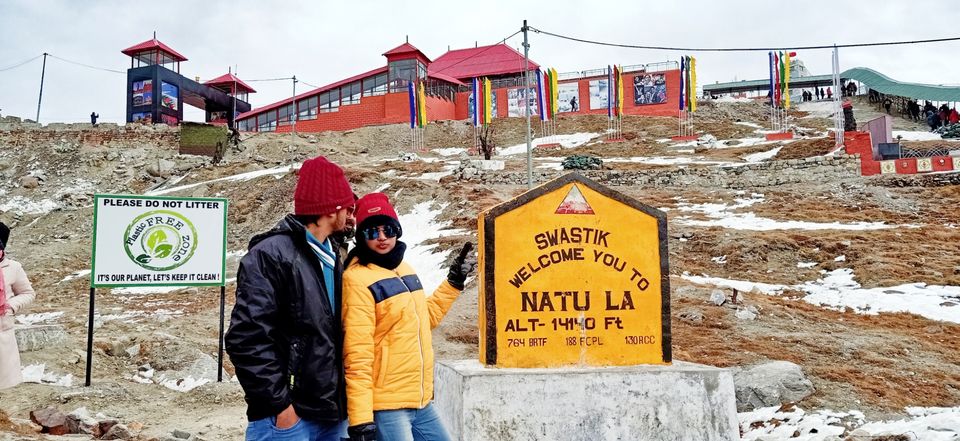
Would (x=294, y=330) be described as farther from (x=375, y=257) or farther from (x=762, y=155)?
(x=762, y=155)

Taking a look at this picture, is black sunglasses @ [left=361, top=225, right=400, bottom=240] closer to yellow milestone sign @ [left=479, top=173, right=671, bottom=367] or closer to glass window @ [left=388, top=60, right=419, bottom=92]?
yellow milestone sign @ [left=479, top=173, right=671, bottom=367]

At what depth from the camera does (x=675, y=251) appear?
1366 centimetres

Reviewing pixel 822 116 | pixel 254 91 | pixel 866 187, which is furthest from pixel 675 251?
pixel 254 91

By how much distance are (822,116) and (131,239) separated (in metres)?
48.5

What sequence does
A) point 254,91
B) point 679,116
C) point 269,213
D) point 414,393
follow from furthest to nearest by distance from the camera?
point 254,91 → point 679,116 → point 269,213 → point 414,393

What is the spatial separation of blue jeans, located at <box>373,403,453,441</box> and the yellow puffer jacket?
0.04 meters

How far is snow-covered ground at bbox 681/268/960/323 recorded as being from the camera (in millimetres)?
9234

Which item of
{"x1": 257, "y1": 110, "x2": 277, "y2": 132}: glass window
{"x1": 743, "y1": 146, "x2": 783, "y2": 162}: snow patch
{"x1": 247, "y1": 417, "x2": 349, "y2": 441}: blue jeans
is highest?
{"x1": 257, "y1": 110, "x2": 277, "y2": 132}: glass window

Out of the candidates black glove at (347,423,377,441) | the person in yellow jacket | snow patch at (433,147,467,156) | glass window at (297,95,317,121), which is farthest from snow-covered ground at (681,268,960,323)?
glass window at (297,95,317,121)

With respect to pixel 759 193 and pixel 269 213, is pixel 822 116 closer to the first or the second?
pixel 759 193

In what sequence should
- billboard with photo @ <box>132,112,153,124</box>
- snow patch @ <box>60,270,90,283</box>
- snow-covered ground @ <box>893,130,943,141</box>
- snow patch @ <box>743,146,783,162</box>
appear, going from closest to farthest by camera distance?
snow patch @ <box>60,270,90,283</box>
snow patch @ <box>743,146,783,162</box>
snow-covered ground @ <box>893,130,943,141</box>
billboard with photo @ <box>132,112,153,124</box>

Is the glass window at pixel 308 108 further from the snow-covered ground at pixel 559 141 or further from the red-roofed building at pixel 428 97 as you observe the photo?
the snow-covered ground at pixel 559 141

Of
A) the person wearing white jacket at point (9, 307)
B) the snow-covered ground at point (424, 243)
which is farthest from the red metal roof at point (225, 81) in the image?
the person wearing white jacket at point (9, 307)

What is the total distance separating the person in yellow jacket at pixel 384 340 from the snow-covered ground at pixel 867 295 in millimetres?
8861
